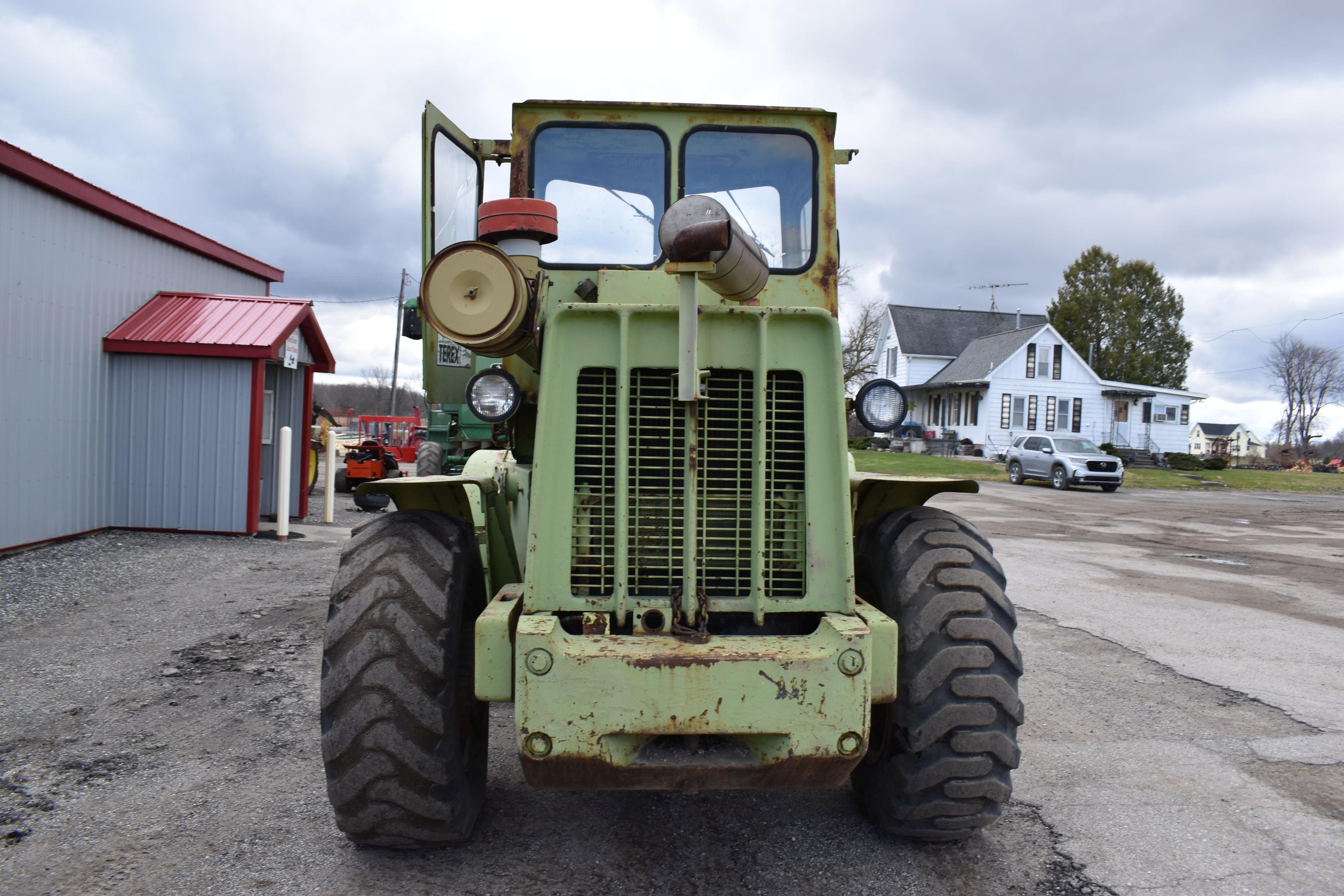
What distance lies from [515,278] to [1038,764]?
10.7 feet

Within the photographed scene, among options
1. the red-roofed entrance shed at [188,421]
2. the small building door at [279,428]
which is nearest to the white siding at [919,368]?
the small building door at [279,428]

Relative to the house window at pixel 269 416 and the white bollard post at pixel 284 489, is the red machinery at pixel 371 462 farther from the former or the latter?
the white bollard post at pixel 284 489

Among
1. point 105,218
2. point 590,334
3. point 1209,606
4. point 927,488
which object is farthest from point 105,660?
point 1209,606

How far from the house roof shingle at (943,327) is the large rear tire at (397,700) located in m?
47.1

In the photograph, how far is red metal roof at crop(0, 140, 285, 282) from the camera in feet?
28.0

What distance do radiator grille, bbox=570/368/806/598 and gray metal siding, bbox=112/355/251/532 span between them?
30.3 feet

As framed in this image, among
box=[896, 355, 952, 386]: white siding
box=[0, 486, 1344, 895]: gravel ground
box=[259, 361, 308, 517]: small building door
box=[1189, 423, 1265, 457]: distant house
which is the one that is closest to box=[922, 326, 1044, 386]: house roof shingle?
box=[896, 355, 952, 386]: white siding

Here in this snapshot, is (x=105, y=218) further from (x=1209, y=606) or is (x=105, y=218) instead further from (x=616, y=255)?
(x=1209, y=606)

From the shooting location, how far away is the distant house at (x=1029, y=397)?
40188 mm

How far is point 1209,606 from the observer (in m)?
8.02

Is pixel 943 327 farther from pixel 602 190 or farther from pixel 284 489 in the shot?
pixel 602 190

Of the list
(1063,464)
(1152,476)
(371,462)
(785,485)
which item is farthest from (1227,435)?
(785,485)

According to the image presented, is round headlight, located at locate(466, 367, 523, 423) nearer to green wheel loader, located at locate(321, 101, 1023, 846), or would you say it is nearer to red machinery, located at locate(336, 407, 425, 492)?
green wheel loader, located at locate(321, 101, 1023, 846)

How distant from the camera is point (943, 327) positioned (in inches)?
1961
